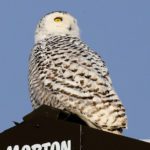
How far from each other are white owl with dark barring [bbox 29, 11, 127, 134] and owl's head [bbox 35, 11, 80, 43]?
0.25 m

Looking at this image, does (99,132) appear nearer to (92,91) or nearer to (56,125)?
(56,125)

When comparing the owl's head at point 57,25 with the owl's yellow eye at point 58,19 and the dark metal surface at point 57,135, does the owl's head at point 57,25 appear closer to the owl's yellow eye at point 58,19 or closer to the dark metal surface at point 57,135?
the owl's yellow eye at point 58,19

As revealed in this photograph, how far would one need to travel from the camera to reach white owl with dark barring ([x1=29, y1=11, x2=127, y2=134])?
3922 millimetres

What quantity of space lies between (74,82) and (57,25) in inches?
62.7

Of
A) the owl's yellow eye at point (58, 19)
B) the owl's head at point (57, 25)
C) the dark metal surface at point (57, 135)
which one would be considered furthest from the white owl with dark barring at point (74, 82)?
the dark metal surface at point (57, 135)

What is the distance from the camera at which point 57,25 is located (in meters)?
5.89

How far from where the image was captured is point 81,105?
4.17 metres

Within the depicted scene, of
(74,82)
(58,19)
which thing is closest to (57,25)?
(58,19)

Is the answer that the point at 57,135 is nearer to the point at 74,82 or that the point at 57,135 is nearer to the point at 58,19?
the point at 74,82

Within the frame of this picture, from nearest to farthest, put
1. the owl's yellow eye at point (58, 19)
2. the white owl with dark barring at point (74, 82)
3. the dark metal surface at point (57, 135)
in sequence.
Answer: the dark metal surface at point (57, 135) < the white owl with dark barring at point (74, 82) < the owl's yellow eye at point (58, 19)

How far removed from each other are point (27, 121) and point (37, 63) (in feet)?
7.88

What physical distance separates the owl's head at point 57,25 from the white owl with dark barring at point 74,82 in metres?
0.25

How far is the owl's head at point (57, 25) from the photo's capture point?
5.75 metres

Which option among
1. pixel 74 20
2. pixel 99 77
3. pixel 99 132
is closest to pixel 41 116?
pixel 99 132
